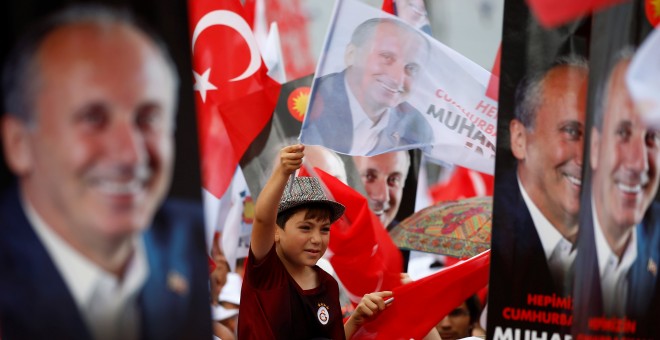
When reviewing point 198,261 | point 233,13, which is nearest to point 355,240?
point 233,13

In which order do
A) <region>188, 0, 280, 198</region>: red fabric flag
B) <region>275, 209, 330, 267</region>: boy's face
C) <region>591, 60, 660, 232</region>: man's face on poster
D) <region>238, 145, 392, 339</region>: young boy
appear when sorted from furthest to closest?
<region>188, 0, 280, 198</region>: red fabric flag → <region>275, 209, 330, 267</region>: boy's face → <region>238, 145, 392, 339</region>: young boy → <region>591, 60, 660, 232</region>: man's face on poster

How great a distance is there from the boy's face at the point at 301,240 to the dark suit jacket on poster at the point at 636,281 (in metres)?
1.78

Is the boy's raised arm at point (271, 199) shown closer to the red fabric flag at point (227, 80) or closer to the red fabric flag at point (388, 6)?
the red fabric flag at point (227, 80)

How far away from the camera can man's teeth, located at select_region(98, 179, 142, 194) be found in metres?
2.52

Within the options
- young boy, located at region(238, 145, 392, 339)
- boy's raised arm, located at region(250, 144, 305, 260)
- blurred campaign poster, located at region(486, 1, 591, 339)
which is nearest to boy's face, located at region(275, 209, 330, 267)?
young boy, located at region(238, 145, 392, 339)

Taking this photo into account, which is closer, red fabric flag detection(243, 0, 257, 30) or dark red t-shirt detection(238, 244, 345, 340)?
dark red t-shirt detection(238, 244, 345, 340)

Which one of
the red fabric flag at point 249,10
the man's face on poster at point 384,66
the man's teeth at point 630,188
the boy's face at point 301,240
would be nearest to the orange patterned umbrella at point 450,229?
the man's face on poster at point 384,66

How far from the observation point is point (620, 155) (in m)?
3.15

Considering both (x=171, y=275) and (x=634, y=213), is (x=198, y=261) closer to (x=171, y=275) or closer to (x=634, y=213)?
(x=171, y=275)

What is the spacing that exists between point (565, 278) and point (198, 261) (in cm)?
164

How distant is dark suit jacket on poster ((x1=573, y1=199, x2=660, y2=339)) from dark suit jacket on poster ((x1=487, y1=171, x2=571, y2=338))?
410 mm

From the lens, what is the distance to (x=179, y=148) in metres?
2.67

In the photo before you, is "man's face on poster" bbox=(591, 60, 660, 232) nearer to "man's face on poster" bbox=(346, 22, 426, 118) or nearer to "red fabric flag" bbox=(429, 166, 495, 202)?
"man's face on poster" bbox=(346, 22, 426, 118)

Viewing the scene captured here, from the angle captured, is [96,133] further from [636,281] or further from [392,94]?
[392,94]
